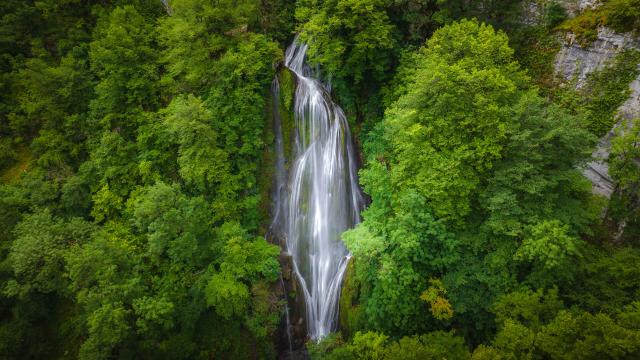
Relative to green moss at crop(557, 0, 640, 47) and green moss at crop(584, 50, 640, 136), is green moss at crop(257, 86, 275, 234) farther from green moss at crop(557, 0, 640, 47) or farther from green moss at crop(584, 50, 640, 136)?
Answer: green moss at crop(557, 0, 640, 47)

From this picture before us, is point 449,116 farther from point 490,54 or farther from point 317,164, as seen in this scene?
point 317,164

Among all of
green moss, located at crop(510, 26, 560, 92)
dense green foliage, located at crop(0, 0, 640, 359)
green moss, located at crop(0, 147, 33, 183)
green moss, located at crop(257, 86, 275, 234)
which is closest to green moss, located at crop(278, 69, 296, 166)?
dense green foliage, located at crop(0, 0, 640, 359)

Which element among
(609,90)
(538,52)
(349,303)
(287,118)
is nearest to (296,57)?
(287,118)

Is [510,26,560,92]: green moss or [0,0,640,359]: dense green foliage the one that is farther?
[510,26,560,92]: green moss

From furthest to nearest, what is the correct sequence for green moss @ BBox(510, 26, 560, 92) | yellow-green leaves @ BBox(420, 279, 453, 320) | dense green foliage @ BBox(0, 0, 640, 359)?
green moss @ BBox(510, 26, 560, 92) → yellow-green leaves @ BBox(420, 279, 453, 320) → dense green foliage @ BBox(0, 0, 640, 359)

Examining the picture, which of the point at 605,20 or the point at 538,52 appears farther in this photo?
the point at 538,52

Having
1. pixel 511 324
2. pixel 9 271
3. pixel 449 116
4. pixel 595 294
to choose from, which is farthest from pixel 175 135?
pixel 595 294

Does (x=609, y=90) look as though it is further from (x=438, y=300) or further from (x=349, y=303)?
(x=349, y=303)
